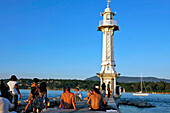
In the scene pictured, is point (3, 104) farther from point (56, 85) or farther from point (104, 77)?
point (56, 85)

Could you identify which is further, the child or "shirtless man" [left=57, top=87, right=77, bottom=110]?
"shirtless man" [left=57, top=87, right=77, bottom=110]

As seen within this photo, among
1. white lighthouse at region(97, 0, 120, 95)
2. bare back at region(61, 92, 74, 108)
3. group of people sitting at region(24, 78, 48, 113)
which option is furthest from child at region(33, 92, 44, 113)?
white lighthouse at region(97, 0, 120, 95)

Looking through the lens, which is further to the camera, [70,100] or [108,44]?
[108,44]

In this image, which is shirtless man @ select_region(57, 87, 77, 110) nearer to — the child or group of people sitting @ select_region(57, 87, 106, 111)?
group of people sitting @ select_region(57, 87, 106, 111)

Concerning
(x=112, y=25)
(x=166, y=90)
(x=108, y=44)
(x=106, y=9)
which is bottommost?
(x=166, y=90)

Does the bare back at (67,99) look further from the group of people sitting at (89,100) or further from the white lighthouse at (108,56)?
the white lighthouse at (108,56)

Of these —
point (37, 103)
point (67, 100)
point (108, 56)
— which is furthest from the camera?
point (108, 56)

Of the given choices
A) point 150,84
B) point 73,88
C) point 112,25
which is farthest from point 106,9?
point 73,88

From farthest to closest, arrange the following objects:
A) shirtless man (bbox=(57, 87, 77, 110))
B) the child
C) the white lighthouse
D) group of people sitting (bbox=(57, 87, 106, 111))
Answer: the white lighthouse
shirtless man (bbox=(57, 87, 77, 110))
group of people sitting (bbox=(57, 87, 106, 111))
the child

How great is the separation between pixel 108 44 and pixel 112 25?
3.08 m

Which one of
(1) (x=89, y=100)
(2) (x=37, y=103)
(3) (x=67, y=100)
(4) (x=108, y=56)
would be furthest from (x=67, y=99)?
(4) (x=108, y=56)

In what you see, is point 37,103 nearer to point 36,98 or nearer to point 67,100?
point 36,98

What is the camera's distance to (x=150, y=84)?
460 ft

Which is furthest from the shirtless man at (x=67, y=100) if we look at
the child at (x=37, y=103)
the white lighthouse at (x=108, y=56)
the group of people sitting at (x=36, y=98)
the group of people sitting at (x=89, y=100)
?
the white lighthouse at (x=108, y=56)
